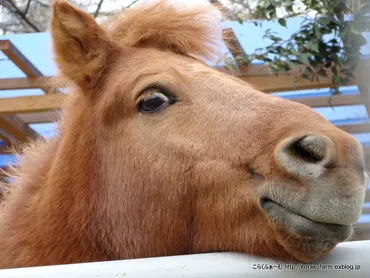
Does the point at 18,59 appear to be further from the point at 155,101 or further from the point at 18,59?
the point at 155,101

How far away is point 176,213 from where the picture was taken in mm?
2408

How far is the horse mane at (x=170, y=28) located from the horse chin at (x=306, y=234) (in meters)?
1.16

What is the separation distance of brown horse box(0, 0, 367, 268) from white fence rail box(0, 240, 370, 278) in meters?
0.28

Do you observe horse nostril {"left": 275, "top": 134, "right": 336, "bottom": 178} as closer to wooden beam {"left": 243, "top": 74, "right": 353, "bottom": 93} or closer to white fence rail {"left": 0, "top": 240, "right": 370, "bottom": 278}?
white fence rail {"left": 0, "top": 240, "right": 370, "bottom": 278}

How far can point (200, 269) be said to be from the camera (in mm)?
1584

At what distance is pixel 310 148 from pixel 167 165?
2.23 feet

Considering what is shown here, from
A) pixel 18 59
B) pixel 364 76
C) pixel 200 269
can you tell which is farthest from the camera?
pixel 18 59

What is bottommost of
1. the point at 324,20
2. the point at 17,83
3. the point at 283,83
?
the point at 283,83

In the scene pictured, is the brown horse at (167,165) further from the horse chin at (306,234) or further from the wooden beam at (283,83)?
the wooden beam at (283,83)

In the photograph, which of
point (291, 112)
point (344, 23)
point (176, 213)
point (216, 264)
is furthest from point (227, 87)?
point (344, 23)

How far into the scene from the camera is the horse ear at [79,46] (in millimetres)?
2693

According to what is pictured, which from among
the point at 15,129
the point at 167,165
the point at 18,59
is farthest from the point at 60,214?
the point at 15,129

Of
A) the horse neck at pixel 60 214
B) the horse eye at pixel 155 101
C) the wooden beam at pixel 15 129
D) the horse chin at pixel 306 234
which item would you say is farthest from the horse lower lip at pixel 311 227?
the wooden beam at pixel 15 129

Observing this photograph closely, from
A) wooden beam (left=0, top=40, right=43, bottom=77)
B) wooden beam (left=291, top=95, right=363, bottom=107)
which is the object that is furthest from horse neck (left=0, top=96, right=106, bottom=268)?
wooden beam (left=291, top=95, right=363, bottom=107)
